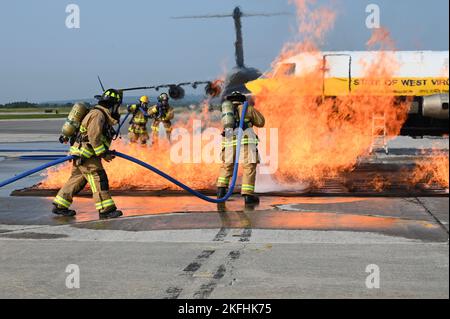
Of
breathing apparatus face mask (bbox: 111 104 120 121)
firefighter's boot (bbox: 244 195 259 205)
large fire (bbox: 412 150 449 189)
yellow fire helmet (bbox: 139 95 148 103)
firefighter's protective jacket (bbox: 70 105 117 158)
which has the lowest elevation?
large fire (bbox: 412 150 449 189)

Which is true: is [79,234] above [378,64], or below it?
below

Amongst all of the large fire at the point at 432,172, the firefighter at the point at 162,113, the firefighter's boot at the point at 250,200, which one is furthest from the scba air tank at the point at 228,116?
the firefighter at the point at 162,113

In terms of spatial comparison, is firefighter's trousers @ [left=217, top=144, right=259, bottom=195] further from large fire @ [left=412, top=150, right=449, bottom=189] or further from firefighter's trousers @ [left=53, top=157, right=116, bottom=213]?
large fire @ [left=412, top=150, right=449, bottom=189]

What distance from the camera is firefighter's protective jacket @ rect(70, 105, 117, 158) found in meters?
9.66

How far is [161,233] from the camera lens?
8.52m

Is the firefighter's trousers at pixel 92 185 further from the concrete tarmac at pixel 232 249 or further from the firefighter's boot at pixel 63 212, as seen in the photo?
the concrete tarmac at pixel 232 249

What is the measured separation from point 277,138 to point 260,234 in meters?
7.62

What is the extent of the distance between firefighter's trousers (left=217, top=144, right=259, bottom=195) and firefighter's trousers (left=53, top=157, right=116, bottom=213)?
7.10ft

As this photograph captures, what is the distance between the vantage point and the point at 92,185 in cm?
981

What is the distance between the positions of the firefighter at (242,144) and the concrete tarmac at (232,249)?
41 centimetres

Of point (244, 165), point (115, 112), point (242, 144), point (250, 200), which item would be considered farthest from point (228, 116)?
point (115, 112)

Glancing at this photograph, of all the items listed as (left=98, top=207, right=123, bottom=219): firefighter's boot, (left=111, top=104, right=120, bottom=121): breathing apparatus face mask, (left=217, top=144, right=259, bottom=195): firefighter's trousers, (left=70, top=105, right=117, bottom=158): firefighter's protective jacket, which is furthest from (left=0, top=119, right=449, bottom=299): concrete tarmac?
(left=111, top=104, right=120, bottom=121): breathing apparatus face mask
